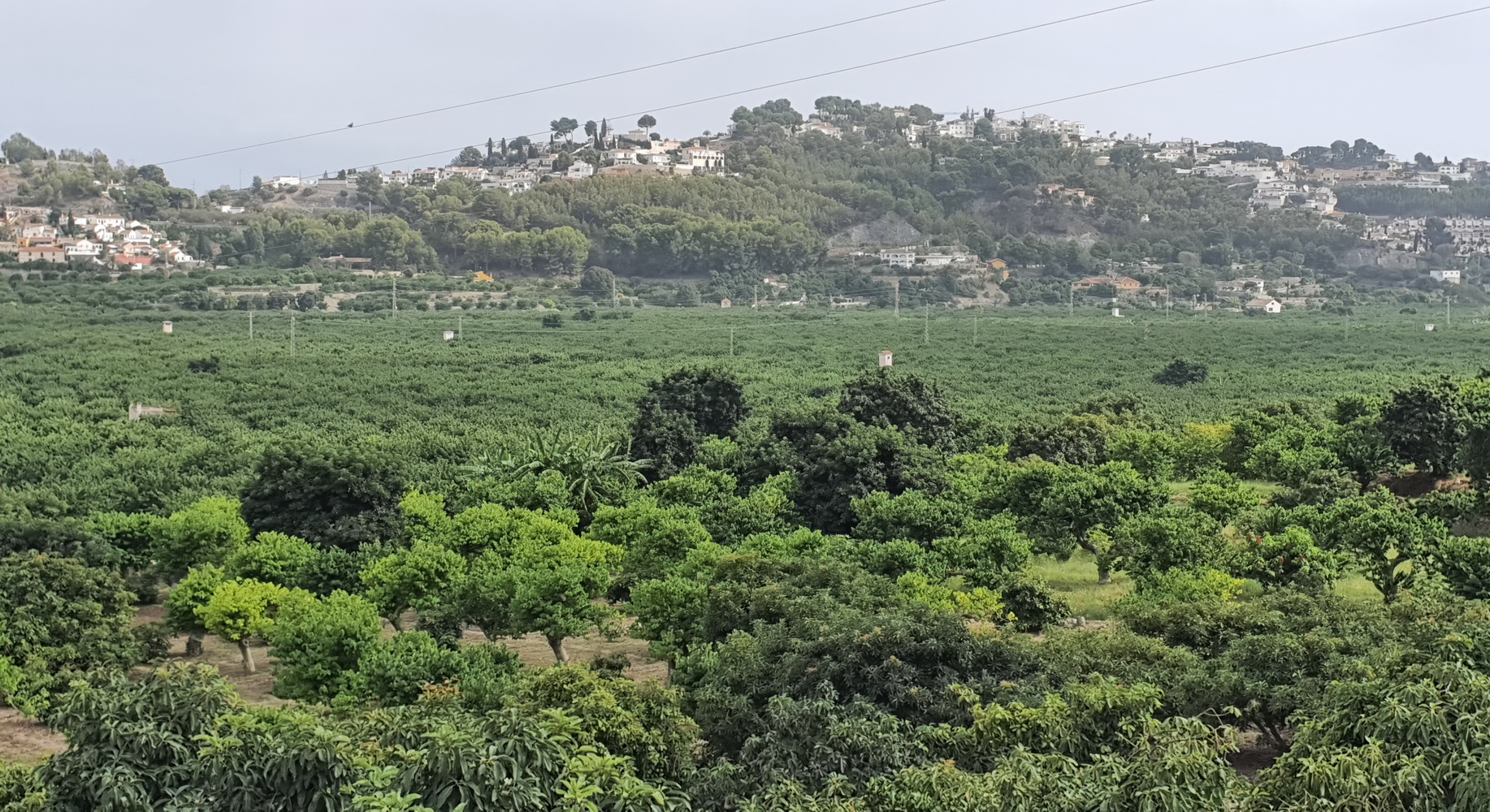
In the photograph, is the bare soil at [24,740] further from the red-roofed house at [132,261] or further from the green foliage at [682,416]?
the red-roofed house at [132,261]

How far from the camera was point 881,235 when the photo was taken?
116m

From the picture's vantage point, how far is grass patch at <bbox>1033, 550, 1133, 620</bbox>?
18281 millimetres

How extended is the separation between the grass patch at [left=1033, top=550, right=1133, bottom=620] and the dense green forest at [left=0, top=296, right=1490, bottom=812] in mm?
183

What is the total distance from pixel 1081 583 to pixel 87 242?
257ft

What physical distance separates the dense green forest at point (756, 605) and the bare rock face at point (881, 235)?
7796 cm

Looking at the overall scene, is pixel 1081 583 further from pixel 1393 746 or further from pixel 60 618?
pixel 60 618

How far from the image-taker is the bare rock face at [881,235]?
371 feet

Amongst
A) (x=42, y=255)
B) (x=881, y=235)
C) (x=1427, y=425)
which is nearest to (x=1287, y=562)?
(x=1427, y=425)

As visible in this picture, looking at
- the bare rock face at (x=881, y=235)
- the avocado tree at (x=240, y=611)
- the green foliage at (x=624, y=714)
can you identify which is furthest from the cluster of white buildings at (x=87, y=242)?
the green foliage at (x=624, y=714)

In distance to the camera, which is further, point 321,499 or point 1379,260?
point 1379,260

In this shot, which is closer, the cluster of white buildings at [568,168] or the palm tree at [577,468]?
the palm tree at [577,468]

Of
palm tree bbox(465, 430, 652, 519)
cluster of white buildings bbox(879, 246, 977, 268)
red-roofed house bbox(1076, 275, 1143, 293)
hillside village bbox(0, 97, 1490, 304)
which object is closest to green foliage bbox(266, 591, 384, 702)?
palm tree bbox(465, 430, 652, 519)

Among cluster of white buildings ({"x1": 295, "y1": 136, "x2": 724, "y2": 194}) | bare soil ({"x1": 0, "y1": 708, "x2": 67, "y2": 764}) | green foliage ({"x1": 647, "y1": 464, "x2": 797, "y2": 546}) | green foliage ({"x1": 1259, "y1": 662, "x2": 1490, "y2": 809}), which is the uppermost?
cluster of white buildings ({"x1": 295, "y1": 136, "x2": 724, "y2": 194})

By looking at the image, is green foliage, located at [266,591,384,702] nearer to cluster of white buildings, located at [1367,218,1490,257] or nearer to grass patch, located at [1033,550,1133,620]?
grass patch, located at [1033,550,1133,620]
